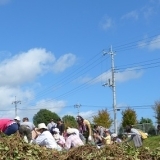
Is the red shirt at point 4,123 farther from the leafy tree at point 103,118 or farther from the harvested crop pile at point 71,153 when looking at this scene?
the leafy tree at point 103,118

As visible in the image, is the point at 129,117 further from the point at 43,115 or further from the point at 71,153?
the point at 71,153

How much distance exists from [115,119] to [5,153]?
47035 mm

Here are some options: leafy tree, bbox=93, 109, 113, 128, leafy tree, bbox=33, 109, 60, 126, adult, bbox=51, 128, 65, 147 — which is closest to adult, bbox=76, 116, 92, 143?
adult, bbox=51, 128, 65, 147

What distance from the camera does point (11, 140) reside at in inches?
311

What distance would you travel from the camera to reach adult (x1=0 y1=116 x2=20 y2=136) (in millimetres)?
12543

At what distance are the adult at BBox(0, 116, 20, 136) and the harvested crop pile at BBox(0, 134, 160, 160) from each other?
14.5ft

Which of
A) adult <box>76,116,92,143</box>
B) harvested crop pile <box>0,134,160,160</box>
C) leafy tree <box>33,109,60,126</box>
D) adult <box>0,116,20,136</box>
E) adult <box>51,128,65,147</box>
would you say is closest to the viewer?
harvested crop pile <box>0,134,160,160</box>

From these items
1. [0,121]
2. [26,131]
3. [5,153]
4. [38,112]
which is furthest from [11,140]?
[38,112]

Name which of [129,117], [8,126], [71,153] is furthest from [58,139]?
[129,117]

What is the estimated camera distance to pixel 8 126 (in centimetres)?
1271

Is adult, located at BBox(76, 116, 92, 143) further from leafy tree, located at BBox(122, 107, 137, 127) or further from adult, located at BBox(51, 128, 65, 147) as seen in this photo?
leafy tree, located at BBox(122, 107, 137, 127)

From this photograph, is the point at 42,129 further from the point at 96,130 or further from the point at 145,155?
the point at 145,155

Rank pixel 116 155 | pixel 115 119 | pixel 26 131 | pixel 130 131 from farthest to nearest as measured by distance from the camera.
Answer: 1. pixel 115 119
2. pixel 130 131
3. pixel 26 131
4. pixel 116 155

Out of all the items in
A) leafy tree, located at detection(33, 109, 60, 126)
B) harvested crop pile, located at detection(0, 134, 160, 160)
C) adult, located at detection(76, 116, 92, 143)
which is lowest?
harvested crop pile, located at detection(0, 134, 160, 160)
